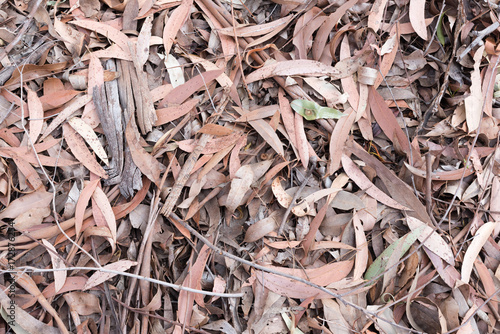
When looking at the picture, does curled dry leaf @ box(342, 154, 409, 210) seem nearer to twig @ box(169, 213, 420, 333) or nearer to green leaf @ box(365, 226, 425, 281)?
green leaf @ box(365, 226, 425, 281)

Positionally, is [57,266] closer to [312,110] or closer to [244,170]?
[244,170]

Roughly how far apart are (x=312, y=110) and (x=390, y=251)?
36cm

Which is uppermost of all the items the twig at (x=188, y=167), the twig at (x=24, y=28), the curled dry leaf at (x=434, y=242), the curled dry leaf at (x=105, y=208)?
the twig at (x=24, y=28)

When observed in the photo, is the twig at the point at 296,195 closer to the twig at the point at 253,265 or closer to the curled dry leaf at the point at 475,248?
the twig at the point at 253,265

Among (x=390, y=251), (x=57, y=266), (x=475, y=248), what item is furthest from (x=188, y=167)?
(x=475, y=248)

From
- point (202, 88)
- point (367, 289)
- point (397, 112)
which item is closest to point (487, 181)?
point (397, 112)

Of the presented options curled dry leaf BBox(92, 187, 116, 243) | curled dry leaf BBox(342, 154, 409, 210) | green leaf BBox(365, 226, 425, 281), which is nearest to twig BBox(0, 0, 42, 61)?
curled dry leaf BBox(92, 187, 116, 243)

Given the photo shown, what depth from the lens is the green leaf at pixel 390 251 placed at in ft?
2.68

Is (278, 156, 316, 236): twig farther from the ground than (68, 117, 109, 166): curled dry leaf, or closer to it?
closer to it

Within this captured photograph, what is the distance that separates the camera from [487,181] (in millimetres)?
882

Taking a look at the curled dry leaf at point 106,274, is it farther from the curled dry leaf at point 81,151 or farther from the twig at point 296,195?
the twig at point 296,195

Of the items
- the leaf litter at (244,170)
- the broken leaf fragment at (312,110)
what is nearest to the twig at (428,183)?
the leaf litter at (244,170)

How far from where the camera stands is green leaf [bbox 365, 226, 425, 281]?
2.68 feet

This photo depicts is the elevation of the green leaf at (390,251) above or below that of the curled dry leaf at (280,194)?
below
